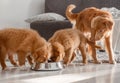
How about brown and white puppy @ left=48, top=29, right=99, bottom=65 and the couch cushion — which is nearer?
brown and white puppy @ left=48, top=29, right=99, bottom=65

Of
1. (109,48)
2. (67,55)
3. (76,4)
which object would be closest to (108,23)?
(109,48)

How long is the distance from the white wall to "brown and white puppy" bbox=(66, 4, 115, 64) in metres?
1.93

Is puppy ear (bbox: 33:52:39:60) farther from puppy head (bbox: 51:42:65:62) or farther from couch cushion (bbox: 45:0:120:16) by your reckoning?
couch cushion (bbox: 45:0:120:16)

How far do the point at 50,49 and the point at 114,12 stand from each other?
1.81 metres

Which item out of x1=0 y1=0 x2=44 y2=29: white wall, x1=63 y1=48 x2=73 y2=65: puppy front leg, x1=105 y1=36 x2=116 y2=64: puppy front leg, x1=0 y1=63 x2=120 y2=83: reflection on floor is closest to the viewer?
x1=0 y1=63 x2=120 y2=83: reflection on floor

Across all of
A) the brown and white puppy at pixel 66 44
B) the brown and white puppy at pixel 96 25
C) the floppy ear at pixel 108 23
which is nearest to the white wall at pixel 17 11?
the brown and white puppy at pixel 96 25

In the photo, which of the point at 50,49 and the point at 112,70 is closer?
the point at 50,49

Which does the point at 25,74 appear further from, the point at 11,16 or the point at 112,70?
the point at 11,16

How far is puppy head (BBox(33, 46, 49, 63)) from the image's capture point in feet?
5.98

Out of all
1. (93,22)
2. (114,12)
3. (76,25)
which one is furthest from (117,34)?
(93,22)

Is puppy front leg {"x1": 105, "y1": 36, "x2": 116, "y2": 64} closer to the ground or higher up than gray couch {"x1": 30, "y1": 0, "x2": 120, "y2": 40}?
closer to the ground

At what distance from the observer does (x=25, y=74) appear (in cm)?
182

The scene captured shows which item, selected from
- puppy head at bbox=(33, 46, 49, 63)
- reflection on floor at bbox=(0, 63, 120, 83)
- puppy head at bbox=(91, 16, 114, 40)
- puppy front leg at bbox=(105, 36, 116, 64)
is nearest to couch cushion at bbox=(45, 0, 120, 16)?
puppy front leg at bbox=(105, 36, 116, 64)

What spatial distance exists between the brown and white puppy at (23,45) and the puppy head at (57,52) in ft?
0.19
